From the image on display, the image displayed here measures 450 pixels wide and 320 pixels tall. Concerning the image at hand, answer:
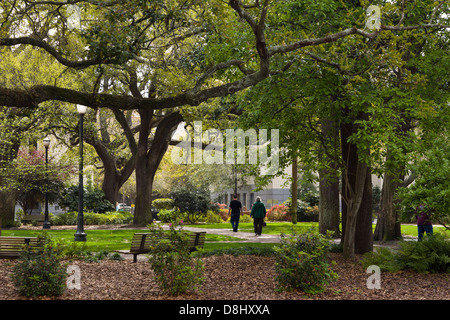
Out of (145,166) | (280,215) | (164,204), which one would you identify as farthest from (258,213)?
(164,204)

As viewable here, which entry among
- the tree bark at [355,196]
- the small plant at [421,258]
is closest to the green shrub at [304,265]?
the small plant at [421,258]

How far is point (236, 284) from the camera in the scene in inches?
369

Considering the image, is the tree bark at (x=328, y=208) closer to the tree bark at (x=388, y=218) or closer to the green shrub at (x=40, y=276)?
the tree bark at (x=388, y=218)

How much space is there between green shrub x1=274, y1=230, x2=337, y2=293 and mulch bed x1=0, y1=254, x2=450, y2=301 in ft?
0.55

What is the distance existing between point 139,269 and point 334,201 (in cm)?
982

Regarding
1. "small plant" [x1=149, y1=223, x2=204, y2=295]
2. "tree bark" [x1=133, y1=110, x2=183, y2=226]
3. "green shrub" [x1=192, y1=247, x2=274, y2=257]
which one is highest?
"tree bark" [x1=133, y1=110, x2=183, y2=226]

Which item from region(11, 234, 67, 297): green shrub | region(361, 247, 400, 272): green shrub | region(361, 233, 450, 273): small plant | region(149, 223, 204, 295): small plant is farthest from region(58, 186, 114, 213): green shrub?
region(149, 223, 204, 295): small plant

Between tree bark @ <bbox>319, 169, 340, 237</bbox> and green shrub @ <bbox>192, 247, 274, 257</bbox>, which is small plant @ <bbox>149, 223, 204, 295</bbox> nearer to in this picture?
green shrub @ <bbox>192, 247, 274, 257</bbox>

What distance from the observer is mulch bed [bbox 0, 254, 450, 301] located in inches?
320

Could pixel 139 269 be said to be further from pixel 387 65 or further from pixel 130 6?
pixel 387 65

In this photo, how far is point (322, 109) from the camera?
12422 millimetres


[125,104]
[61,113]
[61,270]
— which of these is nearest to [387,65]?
[125,104]

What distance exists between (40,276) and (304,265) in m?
4.11

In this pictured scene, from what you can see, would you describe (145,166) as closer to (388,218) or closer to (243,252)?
(388,218)
